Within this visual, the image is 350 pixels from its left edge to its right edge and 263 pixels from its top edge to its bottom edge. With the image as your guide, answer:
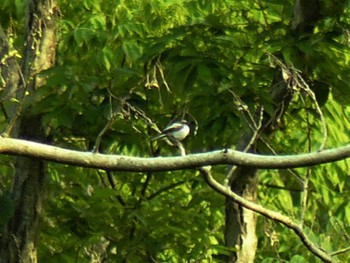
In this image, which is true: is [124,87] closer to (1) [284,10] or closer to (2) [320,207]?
(1) [284,10]

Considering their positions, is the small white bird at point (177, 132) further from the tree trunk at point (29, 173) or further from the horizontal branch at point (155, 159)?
the tree trunk at point (29, 173)

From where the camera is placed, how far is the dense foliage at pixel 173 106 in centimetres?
743

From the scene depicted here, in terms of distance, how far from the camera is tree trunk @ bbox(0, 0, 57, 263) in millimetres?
7664

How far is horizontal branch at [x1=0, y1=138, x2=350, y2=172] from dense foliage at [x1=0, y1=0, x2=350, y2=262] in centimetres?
140

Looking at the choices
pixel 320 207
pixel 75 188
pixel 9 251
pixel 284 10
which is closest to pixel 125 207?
pixel 75 188

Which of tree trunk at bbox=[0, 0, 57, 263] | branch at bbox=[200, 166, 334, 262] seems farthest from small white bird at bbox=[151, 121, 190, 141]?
tree trunk at bbox=[0, 0, 57, 263]

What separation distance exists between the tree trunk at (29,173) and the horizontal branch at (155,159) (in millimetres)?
3109

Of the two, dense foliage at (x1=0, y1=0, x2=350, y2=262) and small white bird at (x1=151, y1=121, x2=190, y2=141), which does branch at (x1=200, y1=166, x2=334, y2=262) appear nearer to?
dense foliage at (x1=0, y1=0, x2=350, y2=262)

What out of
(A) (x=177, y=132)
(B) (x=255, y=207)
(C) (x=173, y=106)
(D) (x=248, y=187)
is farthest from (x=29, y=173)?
(B) (x=255, y=207)

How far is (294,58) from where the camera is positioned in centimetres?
727

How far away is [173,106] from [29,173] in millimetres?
1305

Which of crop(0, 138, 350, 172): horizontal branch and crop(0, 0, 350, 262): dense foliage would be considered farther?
crop(0, 0, 350, 262): dense foliage

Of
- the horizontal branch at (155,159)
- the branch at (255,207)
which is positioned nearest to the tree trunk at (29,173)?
the branch at (255,207)

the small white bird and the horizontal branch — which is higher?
the horizontal branch
